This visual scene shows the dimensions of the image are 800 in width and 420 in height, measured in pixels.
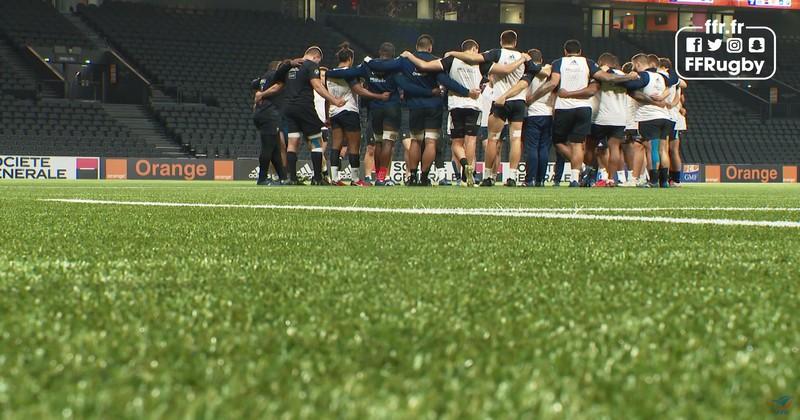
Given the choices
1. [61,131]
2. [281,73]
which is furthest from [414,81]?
[61,131]

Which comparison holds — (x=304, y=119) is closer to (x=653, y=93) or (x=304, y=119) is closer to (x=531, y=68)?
(x=531, y=68)

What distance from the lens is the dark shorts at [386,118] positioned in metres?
11.1

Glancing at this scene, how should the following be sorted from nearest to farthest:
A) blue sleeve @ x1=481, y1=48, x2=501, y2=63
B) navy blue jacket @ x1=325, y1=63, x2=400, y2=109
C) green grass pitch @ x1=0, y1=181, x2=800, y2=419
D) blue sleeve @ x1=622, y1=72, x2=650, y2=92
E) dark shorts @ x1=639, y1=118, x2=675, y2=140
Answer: green grass pitch @ x1=0, y1=181, x2=800, y2=419 → blue sleeve @ x1=481, y1=48, x2=501, y2=63 → navy blue jacket @ x1=325, y1=63, x2=400, y2=109 → blue sleeve @ x1=622, y1=72, x2=650, y2=92 → dark shorts @ x1=639, y1=118, x2=675, y2=140

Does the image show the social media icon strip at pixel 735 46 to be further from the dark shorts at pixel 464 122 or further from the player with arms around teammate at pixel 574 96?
the dark shorts at pixel 464 122

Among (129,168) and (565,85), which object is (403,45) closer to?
(129,168)

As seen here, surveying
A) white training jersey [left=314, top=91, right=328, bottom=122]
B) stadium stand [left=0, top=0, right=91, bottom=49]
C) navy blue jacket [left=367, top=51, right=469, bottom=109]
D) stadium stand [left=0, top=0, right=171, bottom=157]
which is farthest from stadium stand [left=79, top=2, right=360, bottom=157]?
navy blue jacket [left=367, top=51, right=469, bottom=109]

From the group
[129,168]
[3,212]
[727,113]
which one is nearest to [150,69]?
[129,168]

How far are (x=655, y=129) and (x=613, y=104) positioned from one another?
582 mm

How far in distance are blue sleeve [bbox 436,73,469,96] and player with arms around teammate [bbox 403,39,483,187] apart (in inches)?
2.6

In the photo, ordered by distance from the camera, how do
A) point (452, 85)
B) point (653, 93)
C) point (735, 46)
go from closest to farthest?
point (452, 85)
point (653, 93)
point (735, 46)

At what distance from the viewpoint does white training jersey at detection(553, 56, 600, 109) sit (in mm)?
11039

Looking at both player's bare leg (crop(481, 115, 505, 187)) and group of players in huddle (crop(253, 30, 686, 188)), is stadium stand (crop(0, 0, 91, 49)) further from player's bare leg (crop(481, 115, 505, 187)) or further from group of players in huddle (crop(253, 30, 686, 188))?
player's bare leg (crop(481, 115, 505, 187))

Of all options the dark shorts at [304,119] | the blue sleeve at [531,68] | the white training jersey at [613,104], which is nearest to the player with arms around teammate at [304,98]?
the dark shorts at [304,119]

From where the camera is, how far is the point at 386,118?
1114 centimetres
